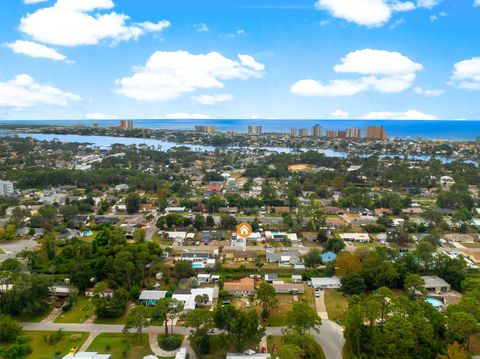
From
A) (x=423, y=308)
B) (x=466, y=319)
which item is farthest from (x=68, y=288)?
(x=466, y=319)

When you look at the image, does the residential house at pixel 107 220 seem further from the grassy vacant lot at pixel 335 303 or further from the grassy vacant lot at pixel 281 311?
the grassy vacant lot at pixel 335 303

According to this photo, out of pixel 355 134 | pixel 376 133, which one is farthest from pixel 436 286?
pixel 355 134

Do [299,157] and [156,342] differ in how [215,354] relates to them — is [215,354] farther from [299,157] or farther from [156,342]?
[299,157]

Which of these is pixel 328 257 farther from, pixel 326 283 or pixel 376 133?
pixel 376 133

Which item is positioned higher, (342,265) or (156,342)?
(342,265)

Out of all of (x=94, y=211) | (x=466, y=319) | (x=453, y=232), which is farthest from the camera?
(x=94, y=211)

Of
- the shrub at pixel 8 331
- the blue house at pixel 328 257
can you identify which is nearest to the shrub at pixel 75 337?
the shrub at pixel 8 331
